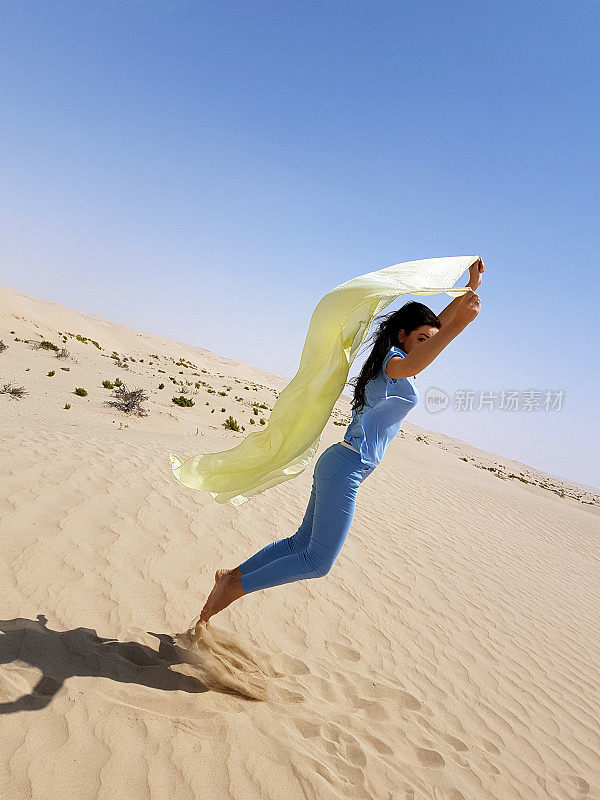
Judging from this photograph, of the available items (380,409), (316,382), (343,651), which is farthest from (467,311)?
(343,651)

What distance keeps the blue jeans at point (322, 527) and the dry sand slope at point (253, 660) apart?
64 centimetres

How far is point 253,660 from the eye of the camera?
2.83 meters

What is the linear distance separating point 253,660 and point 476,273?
2.57 metres

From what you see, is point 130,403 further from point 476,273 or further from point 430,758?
point 430,758

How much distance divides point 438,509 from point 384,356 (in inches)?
320

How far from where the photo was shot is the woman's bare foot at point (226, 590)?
258cm

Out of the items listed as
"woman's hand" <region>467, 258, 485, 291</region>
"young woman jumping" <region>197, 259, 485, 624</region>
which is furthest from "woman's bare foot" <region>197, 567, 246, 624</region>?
"woman's hand" <region>467, 258, 485, 291</region>

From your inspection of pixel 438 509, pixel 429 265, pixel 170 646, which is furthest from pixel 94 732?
pixel 438 509

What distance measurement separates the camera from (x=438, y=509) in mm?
9672

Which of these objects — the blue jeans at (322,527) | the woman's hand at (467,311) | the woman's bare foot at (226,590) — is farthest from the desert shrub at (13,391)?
the woman's hand at (467,311)

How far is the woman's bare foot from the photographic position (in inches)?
101

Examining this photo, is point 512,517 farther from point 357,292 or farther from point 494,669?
point 357,292

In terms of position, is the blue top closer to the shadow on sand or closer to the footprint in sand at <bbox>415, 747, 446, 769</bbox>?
the shadow on sand

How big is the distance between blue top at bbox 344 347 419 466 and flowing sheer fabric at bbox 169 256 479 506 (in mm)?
192
